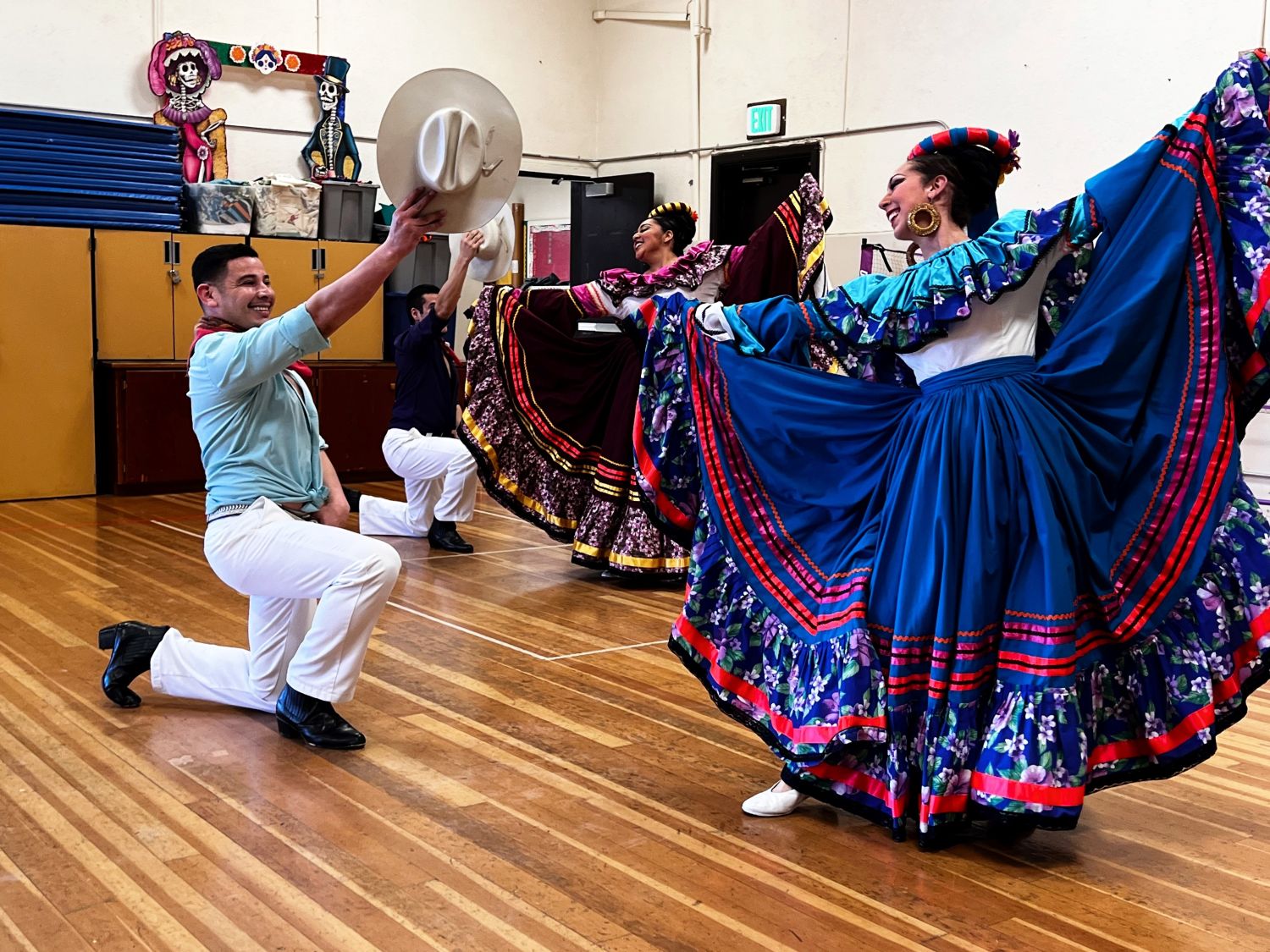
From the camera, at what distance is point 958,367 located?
109 inches

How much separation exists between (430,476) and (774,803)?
3835mm

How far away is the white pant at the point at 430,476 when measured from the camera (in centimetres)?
638

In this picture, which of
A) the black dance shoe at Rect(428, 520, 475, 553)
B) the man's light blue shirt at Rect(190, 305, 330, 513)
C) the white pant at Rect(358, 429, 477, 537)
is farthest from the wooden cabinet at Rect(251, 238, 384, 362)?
the man's light blue shirt at Rect(190, 305, 330, 513)

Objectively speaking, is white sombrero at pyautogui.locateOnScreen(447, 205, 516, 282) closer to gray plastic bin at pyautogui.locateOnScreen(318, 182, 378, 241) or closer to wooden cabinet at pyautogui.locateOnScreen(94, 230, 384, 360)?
wooden cabinet at pyautogui.locateOnScreen(94, 230, 384, 360)

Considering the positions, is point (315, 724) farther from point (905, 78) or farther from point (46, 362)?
point (905, 78)

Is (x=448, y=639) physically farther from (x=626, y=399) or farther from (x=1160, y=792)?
(x=1160, y=792)

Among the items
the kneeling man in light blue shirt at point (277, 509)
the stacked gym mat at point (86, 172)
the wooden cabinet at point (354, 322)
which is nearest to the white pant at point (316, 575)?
the kneeling man in light blue shirt at point (277, 509)

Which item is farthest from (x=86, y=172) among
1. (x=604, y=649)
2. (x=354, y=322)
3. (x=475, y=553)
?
(x=604, y=649)

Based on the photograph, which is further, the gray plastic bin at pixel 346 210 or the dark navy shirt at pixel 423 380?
the gray plastic bin at pixel 346 210

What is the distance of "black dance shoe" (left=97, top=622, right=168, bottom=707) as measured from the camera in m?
3.64

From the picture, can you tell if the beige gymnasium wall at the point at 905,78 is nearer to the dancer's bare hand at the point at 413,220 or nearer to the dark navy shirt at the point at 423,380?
the dark navy shirt at the point at 423,380

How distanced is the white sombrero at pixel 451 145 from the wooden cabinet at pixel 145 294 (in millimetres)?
5240

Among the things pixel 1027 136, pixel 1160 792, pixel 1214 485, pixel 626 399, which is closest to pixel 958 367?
pixel 1214 485

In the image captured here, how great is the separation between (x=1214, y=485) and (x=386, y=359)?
23.7 feet
